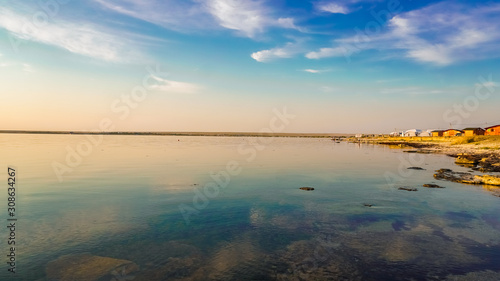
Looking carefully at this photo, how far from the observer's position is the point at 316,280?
373 inches

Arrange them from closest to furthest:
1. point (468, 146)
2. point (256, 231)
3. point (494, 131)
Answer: point (256, 231) → point (468, 146) → point (494, 131)

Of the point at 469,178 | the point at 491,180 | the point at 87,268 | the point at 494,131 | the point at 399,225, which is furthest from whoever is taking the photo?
the point at 494,131

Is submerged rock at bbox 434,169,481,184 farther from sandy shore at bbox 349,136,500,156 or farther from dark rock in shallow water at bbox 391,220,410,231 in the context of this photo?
sandy shore at bbox 349,136,500,156

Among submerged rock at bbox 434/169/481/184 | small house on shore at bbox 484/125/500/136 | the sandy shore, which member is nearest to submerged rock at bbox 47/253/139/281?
submerged rock at bbox 434/169/481/184

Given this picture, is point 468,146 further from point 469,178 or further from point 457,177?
point 469,178

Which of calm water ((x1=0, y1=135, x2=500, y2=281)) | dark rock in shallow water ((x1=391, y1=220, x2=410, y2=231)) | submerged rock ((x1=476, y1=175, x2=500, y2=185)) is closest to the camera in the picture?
calm water ((x1=0, y1=135, x2=500, y2=281))

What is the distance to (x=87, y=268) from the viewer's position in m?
10.1

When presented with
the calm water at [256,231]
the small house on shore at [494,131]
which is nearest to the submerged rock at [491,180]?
the calm water at [256,231]

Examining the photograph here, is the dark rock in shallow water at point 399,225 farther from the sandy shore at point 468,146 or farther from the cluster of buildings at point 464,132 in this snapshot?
the cluster of buildings at point 464,132

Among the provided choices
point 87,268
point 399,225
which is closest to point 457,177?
point 399,225

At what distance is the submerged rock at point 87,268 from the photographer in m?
9.52

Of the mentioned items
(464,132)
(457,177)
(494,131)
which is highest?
(494,131)

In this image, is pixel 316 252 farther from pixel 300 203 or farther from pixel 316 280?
pixel 300 203

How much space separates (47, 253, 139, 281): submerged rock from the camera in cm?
952
